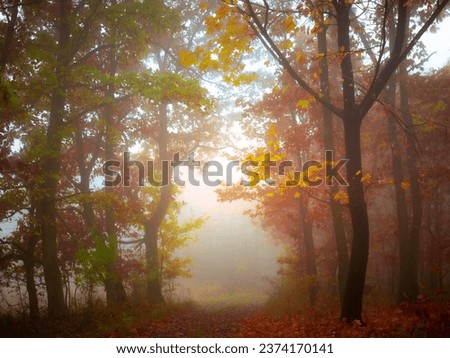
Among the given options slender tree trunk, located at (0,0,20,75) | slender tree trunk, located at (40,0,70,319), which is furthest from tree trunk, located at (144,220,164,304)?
slender tree trunk, located at (0,0,20,75)

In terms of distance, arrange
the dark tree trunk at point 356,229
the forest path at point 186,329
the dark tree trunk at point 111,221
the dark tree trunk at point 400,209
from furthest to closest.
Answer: the dark tree trunk at point 111,221
the dark tree trunk at point 400,209
the forest path at point 186,329
the dark tree trunk at point 356,229

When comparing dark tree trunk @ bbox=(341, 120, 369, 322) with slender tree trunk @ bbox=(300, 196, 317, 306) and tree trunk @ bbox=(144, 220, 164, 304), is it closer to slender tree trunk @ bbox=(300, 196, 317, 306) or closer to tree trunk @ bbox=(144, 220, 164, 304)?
slender tree trunk @ bbox=(300, 196, 317, 306)

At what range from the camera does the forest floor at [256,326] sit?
6398 millimetres

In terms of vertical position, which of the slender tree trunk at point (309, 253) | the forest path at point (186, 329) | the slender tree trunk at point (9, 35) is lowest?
the forest path at point (186, 329)

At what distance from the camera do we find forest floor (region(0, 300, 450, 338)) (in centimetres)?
640

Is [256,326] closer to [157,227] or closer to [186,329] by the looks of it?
[186,329]

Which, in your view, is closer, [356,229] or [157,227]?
[356,229]

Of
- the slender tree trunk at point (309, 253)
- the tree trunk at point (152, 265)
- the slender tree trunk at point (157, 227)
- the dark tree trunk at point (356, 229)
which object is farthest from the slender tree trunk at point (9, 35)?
the slender tree trunk at point (309, 253)

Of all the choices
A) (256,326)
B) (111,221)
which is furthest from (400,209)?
(111,221)

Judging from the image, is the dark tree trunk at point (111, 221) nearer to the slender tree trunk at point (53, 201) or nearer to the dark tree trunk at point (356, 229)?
the slender tree trunk at point (53, 201)

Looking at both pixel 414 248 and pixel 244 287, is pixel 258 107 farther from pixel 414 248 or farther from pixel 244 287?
pixel 244 287

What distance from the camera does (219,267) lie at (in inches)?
1516

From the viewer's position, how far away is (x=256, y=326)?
9.55m

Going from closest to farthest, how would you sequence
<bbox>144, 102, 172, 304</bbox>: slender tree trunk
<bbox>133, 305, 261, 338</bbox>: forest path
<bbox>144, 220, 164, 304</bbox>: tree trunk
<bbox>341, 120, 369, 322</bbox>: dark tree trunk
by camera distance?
<bbox>341, 120, 369, 322</bbox>: dark tree trunk < <bbox>133, 305, 261, 338</bbox>: forest path < <bbox>144, 220, 164, 304</bbox>: tree trunk < <bbox>144, 102, 172, 304</bbox>: slender tree trunk
